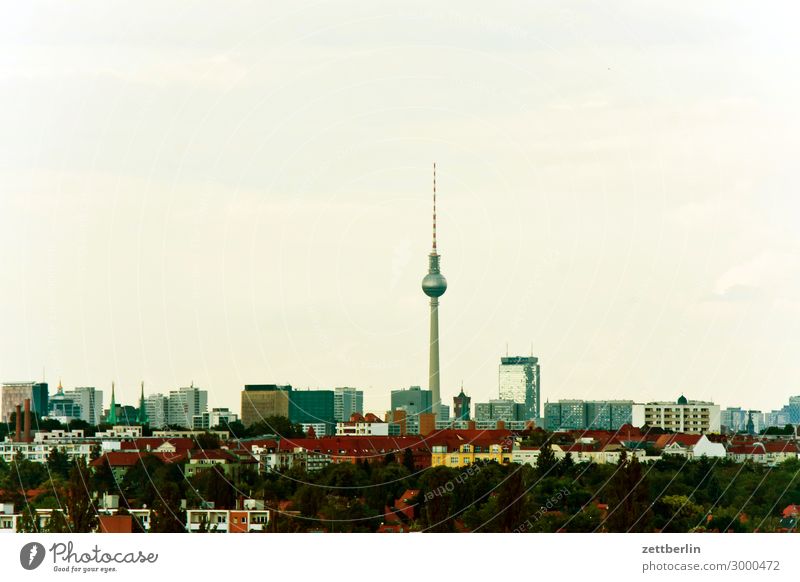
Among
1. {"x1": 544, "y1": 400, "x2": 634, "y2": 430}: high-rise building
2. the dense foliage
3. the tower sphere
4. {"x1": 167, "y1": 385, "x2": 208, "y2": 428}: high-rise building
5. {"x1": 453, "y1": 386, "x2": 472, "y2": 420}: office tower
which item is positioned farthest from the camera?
{"x1": 453, "y1": 386, "x2": 472, "y2": 420}: office tower

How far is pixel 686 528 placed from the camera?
29734 millimetres

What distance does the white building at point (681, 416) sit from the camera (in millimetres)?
48156

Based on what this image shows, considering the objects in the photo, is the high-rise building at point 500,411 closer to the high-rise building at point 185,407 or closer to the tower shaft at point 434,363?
the tower shaft at point 434,363

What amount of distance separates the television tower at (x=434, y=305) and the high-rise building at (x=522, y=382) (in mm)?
1823

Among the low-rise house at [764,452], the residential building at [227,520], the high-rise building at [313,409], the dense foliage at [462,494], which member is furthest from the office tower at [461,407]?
the residential building at [227,520]

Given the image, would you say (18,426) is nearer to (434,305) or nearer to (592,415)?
(434,305)

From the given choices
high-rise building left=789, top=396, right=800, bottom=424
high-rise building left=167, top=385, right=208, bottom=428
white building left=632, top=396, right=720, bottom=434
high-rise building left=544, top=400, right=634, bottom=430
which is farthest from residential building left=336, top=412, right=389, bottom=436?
high-rise building left=789, top=396, right=800, bottom=424

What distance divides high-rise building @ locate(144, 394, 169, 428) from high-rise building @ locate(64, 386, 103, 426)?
4.60 feet

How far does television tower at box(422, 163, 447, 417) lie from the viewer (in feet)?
125

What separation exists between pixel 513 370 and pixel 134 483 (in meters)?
16.5

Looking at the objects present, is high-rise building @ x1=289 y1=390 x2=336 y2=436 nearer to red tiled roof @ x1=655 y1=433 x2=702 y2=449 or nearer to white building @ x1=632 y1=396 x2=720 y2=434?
white building @ x1=632 y1=396 x2=720 y2=434

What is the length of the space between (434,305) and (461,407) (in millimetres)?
10754

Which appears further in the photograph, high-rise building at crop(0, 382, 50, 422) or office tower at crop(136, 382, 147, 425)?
office tower at crop(136, 382, 147, 425)
